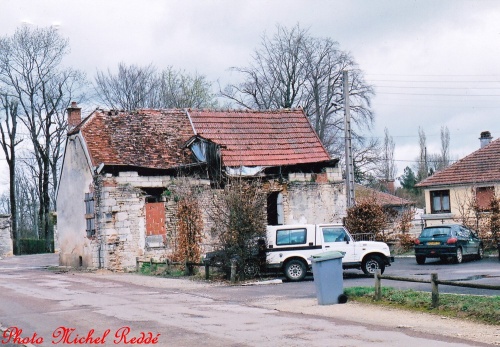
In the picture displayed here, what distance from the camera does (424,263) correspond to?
29.2m

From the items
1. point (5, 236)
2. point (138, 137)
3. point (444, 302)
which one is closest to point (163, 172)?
point (138, 137)

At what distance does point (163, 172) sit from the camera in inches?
1216

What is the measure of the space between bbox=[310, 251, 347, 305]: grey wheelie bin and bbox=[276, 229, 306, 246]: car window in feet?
20.5

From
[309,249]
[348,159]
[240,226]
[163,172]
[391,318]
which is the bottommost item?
[391,318]

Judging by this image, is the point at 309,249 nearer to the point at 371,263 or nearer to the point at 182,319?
the point at 371,263

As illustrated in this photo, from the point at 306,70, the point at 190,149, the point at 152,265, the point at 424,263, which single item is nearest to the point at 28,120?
the point at 306,70

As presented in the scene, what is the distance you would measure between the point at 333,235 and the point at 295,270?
172cm

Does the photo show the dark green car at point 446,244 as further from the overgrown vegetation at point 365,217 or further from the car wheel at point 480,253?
→ the overgrown vegetation at point 365,217

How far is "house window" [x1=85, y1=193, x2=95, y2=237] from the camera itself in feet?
101

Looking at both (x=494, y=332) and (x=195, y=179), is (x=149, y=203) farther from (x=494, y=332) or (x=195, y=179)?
(x=494, y=332)

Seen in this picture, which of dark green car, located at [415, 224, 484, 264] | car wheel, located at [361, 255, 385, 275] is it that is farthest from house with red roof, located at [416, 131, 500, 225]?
car wheel, located at [361, 255, 385, 275]

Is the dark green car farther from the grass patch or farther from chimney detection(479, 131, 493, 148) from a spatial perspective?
chimney detection(479, 131, 493, 148)

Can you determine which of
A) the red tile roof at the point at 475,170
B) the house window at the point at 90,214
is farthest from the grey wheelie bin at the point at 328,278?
the red tile roof at the point at 475,170

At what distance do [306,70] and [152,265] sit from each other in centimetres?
3027
